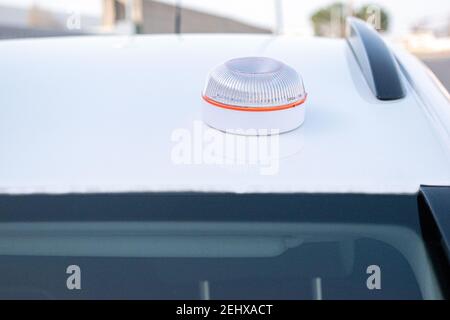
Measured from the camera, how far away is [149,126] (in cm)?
134

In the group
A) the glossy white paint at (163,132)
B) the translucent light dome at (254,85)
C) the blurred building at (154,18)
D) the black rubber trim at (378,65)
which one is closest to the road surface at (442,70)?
the black rubber trim at (378,65)

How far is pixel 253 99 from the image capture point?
121 centimetres

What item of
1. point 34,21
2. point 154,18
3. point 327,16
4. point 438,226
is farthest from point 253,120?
Result: point 327,16

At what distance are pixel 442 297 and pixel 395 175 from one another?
0.73 feet

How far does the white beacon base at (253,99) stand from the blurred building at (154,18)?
1234cm

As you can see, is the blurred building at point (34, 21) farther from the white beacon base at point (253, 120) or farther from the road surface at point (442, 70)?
the white beacon base at point (253, 120)

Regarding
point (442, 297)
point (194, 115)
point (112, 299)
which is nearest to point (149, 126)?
point (194, 115)

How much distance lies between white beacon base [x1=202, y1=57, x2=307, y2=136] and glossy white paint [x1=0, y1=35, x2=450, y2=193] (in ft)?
0.16

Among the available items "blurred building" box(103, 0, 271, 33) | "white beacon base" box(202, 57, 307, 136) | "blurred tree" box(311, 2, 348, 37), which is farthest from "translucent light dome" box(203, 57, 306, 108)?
"blurred tree" box(311, 2, 348, 37)

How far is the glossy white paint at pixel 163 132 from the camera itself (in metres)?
1.21

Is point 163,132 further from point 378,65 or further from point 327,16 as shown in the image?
point 327,16

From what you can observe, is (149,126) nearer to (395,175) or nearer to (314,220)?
(314,220)

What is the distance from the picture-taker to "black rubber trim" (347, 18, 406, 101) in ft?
4.74

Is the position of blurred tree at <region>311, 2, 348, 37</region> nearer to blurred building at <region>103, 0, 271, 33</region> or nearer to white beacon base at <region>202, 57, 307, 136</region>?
blurred building at <region>103, 0, 271, 33</region>
